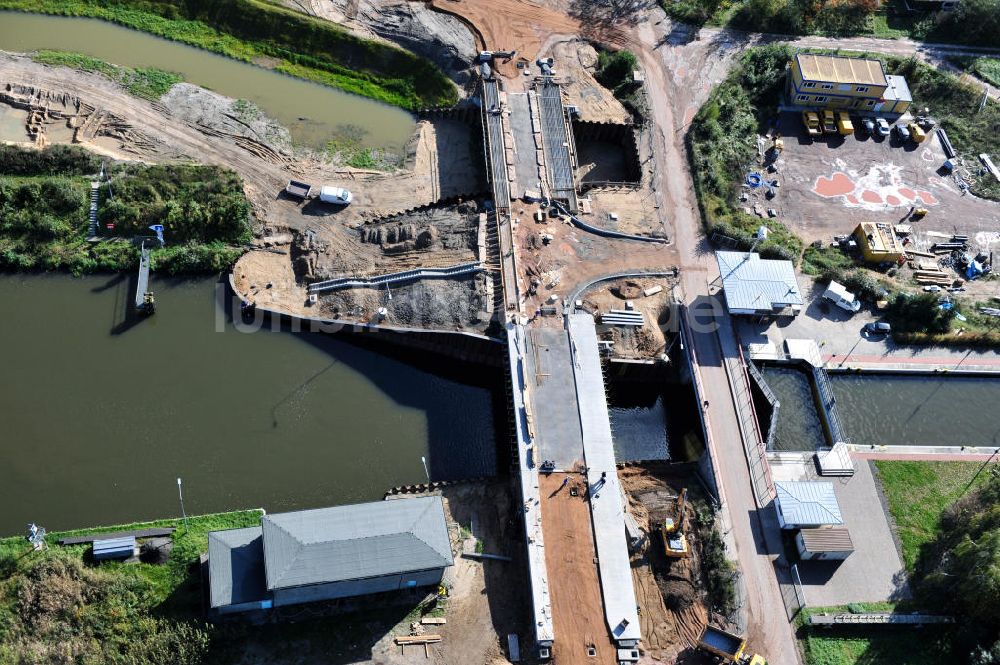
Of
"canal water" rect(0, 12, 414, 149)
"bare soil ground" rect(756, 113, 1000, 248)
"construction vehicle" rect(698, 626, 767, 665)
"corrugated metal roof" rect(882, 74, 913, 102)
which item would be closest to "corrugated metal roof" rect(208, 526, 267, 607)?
"construction vehicle" rect(698, 626, 767, 665)

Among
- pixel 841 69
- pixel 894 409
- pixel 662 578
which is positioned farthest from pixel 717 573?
pixel 841 69

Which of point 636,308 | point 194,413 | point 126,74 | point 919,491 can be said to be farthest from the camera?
point 126,74

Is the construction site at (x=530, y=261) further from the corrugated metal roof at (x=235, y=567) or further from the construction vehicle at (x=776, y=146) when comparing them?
the construction vehicle at (x=776, y=146)

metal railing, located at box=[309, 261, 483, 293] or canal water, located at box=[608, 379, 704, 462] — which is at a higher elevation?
metal railing, located at box=[309, 261, 483, 293]

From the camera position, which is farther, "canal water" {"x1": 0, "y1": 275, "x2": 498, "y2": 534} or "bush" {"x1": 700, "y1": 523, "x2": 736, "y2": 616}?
"canal water" {"x1": 0, "y1": 275, "x2": 498, "y2": 534}

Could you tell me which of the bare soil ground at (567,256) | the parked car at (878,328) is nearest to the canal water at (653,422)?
the bare soil ground at (567,256)

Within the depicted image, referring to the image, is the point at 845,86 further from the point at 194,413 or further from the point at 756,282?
the point at 194,413

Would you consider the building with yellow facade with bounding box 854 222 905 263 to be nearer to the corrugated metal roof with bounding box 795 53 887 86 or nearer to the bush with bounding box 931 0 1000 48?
the corrugated metal roof with bounding box 795 53 887 86
